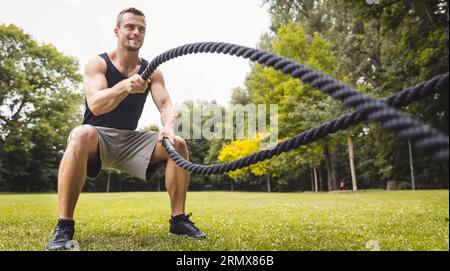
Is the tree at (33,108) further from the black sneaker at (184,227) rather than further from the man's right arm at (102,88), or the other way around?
the black sneaker at (184,227)

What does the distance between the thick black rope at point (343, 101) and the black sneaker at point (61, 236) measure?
1.02 m

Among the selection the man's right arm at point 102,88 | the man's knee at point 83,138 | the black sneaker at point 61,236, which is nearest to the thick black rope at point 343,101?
the man's right arm at point 102,88

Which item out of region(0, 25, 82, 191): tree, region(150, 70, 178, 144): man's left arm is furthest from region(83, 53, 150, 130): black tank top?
region(0, 25, 82, 191): tree

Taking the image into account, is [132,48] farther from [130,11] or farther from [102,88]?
[102,88]

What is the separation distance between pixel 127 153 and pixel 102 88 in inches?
24.9

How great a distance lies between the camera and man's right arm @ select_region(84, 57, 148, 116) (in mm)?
2621

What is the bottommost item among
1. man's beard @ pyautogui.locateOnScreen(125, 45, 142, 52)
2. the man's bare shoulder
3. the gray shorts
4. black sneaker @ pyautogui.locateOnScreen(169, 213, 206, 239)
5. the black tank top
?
black sneaker @ pyautogui.locateOnScreen(169, 213, 206, 239)

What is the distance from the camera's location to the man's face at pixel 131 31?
10.2 feet

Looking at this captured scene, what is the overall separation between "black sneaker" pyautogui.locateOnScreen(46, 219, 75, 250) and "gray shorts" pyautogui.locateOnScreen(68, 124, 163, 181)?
1.77 ft

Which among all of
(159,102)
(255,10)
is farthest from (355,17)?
(159,102)

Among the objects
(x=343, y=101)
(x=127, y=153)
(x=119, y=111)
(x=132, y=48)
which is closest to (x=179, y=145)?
(x=127, y=153)

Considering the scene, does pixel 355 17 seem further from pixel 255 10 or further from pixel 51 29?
pixel 51 29

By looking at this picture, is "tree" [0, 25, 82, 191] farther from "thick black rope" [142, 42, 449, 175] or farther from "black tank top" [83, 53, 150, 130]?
"thick black rope" [142, 42, 449, 175]

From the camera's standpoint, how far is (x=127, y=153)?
3336 millimetres
